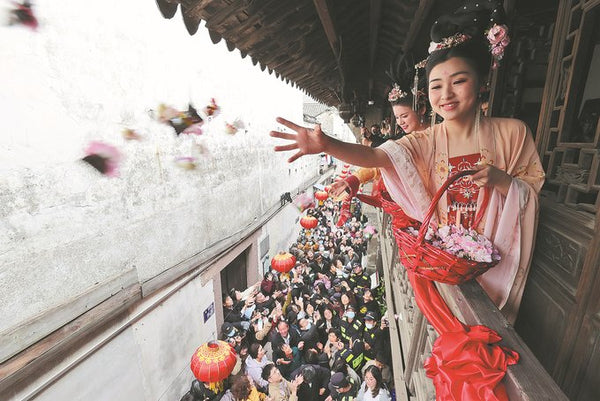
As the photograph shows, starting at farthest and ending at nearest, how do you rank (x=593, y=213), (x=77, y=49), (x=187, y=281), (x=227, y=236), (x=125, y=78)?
(x=227, y=236) < (x=187, y=281) < (x=125, y=78) < (x=77, y=49) < (x=593, y=213)

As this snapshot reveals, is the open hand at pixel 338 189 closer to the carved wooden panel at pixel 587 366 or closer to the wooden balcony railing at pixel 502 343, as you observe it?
the wooden balcony railing at pixel 502 343

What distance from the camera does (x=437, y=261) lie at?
1693 mm

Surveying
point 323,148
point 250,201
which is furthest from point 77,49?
point 250,201

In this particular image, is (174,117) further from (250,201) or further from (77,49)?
(250,201)

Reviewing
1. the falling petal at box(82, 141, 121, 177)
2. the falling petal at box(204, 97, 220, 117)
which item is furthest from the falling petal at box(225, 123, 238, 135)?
the falling petal at box(82, 141, 121, 177)

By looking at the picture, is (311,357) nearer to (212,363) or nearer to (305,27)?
(212,363)

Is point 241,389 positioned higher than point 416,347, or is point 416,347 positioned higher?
point 416,347

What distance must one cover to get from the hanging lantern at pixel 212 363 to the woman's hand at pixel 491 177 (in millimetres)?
5526

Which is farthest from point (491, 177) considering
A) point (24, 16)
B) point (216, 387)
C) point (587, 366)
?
point (216, 387)

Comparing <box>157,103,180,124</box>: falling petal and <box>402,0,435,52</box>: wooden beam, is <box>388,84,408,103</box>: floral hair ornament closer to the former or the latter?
<box>402,0,435,52</box>: wooden beam

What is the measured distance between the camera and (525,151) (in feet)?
7.04

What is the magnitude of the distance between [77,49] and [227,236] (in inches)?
228

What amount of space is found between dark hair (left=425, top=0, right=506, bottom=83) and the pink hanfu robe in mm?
465

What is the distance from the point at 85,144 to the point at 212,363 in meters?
4.33
